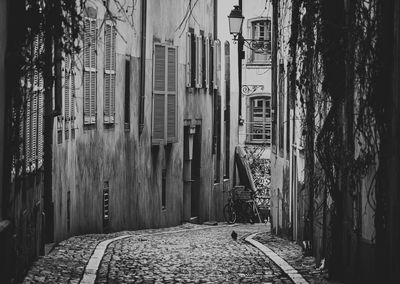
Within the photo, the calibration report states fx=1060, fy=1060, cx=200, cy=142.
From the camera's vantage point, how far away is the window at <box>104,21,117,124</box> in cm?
2153

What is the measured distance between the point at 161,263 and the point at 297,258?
2.03 metres

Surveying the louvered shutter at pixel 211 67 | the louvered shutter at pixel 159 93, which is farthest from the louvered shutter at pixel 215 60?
the louvered shutter at pixel 159 93

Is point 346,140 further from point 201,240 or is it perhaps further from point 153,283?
point 201,240

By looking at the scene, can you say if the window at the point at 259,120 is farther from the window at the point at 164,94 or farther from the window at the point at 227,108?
the window at the point at 164,94

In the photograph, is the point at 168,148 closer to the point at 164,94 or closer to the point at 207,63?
the point at 164,94

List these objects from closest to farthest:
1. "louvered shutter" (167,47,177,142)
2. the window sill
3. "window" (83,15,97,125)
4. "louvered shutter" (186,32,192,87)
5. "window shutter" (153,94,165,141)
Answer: "window" (83,15,97,125) → "window shutter" (153,94,165,141) → "louvered shutter" (167,47,177,142) → "louvered shutter" (186,32,192,87) → the window sill

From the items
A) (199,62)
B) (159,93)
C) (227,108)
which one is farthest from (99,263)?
(227,108)

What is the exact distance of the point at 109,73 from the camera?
21859 mm

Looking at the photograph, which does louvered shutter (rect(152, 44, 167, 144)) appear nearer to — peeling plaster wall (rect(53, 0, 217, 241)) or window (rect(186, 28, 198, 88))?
peeling plaster wall (rect(53, 0, 217, 241))

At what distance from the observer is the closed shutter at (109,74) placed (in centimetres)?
2153

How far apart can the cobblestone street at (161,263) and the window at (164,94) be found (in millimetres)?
7683

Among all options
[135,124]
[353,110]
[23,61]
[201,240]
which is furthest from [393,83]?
[135,124]

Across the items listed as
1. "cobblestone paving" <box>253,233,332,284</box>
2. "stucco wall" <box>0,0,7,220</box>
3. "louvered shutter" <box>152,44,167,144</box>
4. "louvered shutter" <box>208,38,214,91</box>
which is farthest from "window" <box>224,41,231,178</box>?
"stucco wall" <box>0,0,7,220</box>

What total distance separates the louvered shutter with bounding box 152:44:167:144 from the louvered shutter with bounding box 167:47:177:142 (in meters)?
0.50
